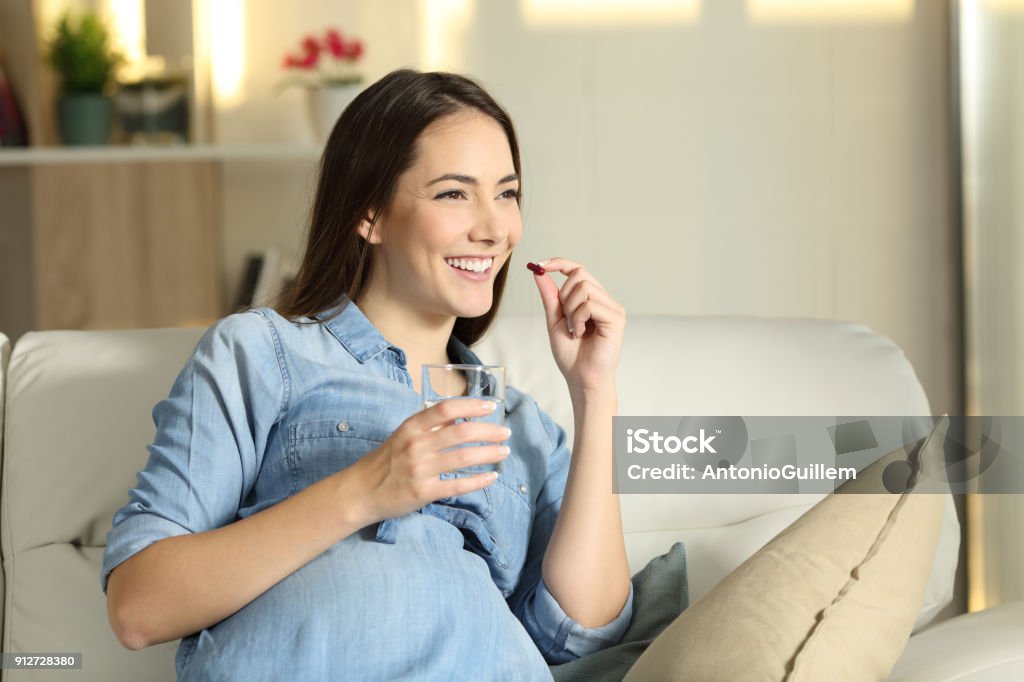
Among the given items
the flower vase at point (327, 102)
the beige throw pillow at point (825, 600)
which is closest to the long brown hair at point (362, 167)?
the beige throw pillow at point (825, 600)

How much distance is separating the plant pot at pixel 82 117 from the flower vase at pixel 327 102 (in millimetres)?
626

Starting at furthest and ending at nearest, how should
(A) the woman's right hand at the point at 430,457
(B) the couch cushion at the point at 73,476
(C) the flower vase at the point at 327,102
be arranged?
(C) the flower vase at the point at 327,102 → (B) the couch cushion at the point at 73,476 → (A) the woman's right hand at the point at 430,457

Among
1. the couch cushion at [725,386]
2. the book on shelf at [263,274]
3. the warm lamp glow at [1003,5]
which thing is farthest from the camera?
the book on shelf at [263,274]

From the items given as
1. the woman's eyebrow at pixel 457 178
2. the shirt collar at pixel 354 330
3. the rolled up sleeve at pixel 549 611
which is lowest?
the rolled up sleeve at pixel 549 611

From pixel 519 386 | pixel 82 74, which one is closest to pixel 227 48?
pixel 82 74

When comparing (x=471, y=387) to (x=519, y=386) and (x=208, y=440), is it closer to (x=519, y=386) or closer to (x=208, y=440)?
(x=208, y=440)

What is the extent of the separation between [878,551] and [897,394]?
68cm

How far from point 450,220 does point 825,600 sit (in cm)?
69

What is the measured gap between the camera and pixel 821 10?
10.9 feet

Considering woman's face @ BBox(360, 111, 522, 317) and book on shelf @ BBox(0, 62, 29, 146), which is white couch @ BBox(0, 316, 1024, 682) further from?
book on shelf @ BBox(0, 62, 29, 146)

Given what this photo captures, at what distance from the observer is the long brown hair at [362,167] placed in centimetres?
157

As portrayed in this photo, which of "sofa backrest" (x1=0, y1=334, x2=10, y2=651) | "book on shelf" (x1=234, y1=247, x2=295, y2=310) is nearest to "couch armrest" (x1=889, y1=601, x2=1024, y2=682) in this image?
"sofa backrest" (x1=0, y1=334, x2=10, y2=651)

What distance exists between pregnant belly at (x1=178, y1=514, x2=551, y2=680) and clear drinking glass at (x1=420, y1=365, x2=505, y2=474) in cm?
20

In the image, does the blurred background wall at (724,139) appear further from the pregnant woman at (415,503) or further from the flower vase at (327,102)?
the pregnant woman at (415,503)
